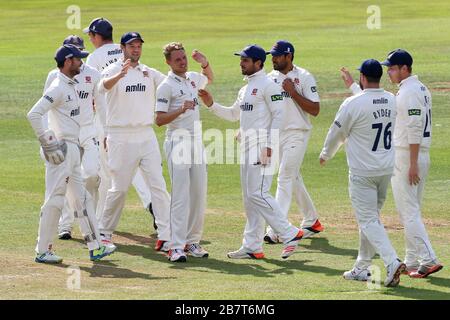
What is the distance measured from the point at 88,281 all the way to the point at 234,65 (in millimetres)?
20387

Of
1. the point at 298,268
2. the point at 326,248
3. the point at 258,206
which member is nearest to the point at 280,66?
the point at 258,206

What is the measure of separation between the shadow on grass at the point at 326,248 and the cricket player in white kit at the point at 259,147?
0.72 meters

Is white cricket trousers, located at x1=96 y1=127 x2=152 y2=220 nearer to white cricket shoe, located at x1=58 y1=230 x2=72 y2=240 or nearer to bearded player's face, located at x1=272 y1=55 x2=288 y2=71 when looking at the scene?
white cricket shoe, located at x1=58 y1=230 x2=72 y2=240

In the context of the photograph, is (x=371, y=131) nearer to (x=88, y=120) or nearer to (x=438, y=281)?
(x=438, y=281)

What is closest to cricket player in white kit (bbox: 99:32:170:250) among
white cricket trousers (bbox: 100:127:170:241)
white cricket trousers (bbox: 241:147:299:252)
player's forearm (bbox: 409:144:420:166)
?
white cricket trousers (bbox: 100:127:170:241)

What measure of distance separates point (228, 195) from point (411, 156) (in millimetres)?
5836

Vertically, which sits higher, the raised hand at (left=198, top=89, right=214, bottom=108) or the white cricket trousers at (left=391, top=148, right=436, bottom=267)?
the raised hand at (left=198, top=89, right=214, bottom=108)

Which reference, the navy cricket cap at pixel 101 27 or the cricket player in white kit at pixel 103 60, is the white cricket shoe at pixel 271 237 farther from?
the navy cricket cap at pixel 101 27

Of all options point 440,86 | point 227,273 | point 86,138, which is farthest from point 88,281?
point 440,86

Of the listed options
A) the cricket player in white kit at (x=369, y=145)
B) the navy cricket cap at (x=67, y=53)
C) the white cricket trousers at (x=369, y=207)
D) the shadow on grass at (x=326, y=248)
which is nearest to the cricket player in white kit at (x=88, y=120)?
the navy cricket cap at (x=67, y=53)

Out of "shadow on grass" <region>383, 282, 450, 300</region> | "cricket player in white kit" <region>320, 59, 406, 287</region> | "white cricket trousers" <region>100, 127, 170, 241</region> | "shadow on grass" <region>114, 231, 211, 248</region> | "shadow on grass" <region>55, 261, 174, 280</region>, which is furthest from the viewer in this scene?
"shadow on grass" <region>114, 231, 211, 248</region>

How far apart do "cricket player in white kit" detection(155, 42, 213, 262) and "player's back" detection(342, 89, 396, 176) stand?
2369 mm

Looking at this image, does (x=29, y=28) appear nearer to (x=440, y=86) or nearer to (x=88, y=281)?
(x=440, y=86)

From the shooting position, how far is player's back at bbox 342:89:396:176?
12.1 meters
